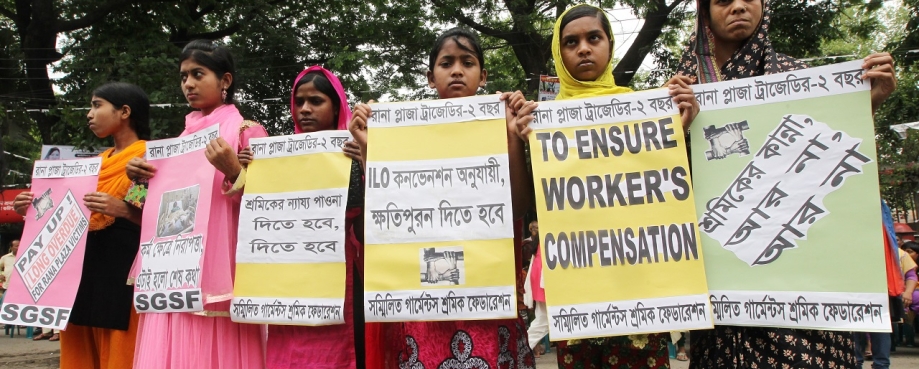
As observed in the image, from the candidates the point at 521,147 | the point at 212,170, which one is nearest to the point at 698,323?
the point at 521,147

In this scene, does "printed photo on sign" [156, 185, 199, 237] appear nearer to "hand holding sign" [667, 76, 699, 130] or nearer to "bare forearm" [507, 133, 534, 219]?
"bare forearm" [507, 133, 534, 219]

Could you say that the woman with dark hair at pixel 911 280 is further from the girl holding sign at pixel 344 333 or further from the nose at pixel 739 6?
the girl holding sign at pixel 344 333

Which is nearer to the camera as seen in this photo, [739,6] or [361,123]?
[739,6]

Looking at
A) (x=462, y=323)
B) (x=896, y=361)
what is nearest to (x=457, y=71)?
(x=462, y=323)

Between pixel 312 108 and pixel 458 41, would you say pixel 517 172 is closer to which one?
pixel 458 41

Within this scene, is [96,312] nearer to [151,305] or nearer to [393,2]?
[151,305]

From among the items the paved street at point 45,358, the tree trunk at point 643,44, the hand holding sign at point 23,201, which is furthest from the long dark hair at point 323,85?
the tree trunk at point 643,44

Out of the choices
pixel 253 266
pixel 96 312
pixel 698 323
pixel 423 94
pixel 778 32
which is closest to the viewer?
pixel 698 323

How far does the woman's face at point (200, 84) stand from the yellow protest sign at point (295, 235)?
596mm

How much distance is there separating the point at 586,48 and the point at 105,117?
2.65m

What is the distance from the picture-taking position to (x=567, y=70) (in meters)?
3.02

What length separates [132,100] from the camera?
4.08 m

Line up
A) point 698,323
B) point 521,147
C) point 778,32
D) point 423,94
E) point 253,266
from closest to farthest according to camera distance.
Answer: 1. point 698,323
2. point 521,147
3. point 253,266
4. point 778,32
5. point 423,94

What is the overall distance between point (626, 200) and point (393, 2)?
38.7 feet
